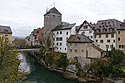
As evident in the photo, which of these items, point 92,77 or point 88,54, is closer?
point 92,77

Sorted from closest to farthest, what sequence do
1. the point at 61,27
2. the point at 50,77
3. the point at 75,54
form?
the point at 50,77 → the point at 75,54 → the point at 61,27

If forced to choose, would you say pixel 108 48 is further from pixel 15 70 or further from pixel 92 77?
pixel 15 70

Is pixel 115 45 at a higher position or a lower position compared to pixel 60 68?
higher

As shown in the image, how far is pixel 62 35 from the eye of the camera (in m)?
61.3

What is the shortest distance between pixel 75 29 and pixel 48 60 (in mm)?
13265

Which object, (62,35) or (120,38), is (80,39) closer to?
(120,38)

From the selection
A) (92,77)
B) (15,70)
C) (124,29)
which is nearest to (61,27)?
(124,29)

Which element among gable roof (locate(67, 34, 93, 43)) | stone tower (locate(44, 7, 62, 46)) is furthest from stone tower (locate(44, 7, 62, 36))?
gable roof (locate(67, 34, 93, 43))

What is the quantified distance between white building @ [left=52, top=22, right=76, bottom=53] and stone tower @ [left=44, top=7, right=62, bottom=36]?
5.43 feet

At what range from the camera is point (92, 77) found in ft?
131

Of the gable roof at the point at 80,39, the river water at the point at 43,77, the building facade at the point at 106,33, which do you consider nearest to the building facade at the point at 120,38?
the building facade at the point at 106,33

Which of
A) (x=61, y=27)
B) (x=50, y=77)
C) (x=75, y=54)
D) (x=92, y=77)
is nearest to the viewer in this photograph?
(x=92, y=77)

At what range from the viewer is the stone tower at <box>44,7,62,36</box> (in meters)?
64.6

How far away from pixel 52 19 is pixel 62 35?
736 centimetres
